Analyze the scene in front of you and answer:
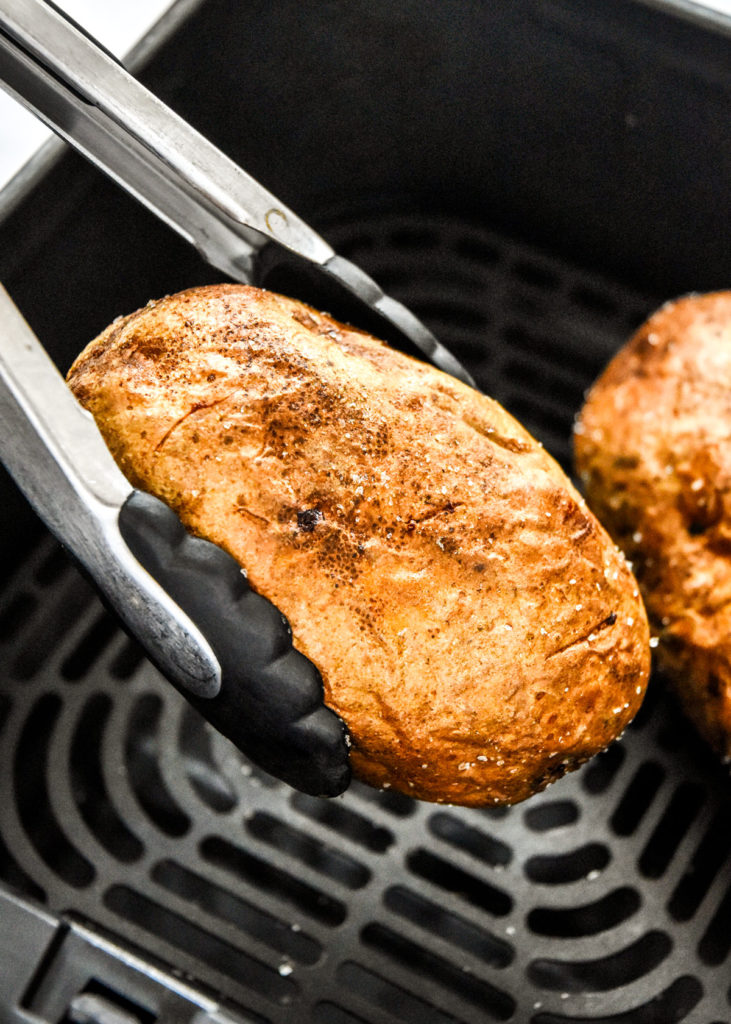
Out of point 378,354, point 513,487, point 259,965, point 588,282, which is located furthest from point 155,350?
point 588,282

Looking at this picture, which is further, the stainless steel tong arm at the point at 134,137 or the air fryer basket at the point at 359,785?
the air fryer basket at the point at 359,785

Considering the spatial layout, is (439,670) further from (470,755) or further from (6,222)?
(6,222)

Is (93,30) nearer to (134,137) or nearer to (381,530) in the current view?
(134,137)

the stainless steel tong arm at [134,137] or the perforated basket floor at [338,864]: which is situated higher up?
the stainless steel tong arm at [134,137]

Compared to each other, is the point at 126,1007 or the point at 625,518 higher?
the point at 625,518

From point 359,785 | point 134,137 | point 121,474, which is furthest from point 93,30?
point 359,785

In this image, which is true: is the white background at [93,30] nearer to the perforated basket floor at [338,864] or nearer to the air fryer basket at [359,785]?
the air fryer basket at [359,785]

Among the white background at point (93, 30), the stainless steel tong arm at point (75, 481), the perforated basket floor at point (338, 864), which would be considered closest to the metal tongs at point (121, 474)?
the stainless steel tong arm at point (75, 481)

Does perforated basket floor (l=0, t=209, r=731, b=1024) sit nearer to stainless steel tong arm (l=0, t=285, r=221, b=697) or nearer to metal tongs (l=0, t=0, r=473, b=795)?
metal tongs (l=0, t=0, r=473, b=795)
